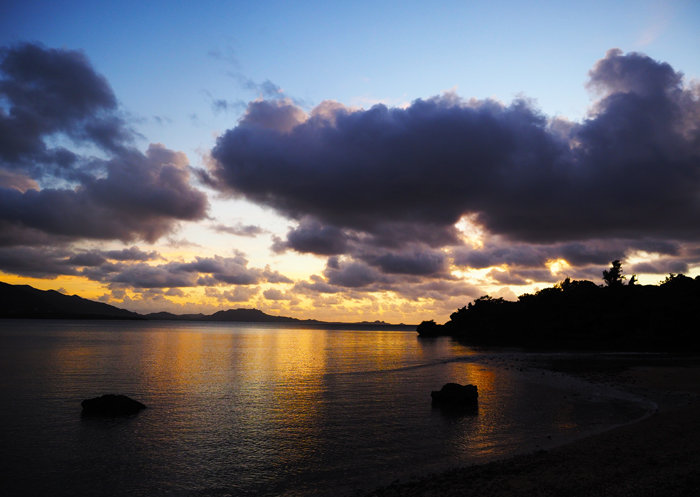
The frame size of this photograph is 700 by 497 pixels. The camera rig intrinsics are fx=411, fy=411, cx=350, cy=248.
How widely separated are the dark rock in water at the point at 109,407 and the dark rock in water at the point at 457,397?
944 inches

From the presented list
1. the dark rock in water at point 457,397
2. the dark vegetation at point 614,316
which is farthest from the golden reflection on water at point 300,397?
the dark vegetation at point 614,316

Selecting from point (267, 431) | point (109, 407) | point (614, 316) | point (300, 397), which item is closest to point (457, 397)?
point (300, 397)

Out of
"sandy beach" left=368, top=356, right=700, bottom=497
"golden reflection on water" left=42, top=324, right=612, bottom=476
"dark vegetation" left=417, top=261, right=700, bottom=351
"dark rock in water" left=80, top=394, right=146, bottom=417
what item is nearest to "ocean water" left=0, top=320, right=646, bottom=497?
"golden reflection on water" left=42, top=324, right=612, bottom=476

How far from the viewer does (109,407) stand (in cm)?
2995

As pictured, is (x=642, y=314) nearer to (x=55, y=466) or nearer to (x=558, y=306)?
(x=558, y=306)

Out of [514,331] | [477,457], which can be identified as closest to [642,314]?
[514,331]

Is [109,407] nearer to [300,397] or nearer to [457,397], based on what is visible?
[300,397]

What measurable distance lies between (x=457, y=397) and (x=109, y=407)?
26.4 metres

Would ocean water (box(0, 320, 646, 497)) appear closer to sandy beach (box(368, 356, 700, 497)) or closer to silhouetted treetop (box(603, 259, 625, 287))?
sandy beach (box(368, 356, 700, 497))

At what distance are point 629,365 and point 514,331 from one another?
401 ft

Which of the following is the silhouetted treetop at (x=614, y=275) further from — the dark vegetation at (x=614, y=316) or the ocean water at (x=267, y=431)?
the ocean water at (x=267, y=431)

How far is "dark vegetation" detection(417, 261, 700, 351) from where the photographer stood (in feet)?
364

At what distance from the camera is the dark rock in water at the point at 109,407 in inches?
1170

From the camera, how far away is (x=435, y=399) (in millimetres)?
34531
